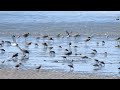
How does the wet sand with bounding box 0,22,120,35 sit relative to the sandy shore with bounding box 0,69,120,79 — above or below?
below

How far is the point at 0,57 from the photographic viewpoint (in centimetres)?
1469

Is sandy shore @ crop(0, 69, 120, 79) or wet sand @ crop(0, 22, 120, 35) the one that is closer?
sandy shore @ crop(0, 69, 120, 79)

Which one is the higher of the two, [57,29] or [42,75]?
[42,75]

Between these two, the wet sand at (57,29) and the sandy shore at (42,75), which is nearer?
the sandy shore at (42,75)

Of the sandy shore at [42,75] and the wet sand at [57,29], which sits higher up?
the sandy shore at [42,75]

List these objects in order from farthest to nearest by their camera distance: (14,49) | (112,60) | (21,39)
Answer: (21,39) < (14,49) < (112,60)

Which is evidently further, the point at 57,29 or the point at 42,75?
the point at 57,29
